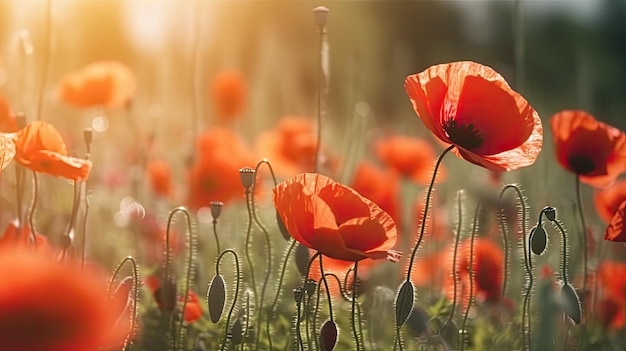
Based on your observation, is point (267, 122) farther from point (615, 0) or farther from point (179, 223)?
point (615, 0)

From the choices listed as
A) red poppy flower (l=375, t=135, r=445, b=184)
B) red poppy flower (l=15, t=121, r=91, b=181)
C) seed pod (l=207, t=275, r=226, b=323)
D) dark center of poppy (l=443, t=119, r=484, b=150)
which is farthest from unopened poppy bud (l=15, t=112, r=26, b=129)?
red poppy flower (l=375, t=135, r=445, b=184)

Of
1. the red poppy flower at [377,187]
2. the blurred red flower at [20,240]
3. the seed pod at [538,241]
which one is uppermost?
the red poppy flower at [377,187]

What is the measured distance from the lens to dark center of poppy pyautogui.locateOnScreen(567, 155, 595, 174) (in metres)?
2.25

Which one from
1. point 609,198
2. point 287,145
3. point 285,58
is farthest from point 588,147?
point 285,58

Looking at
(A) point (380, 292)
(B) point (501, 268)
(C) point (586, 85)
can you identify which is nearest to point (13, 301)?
(A) point (380, 292)

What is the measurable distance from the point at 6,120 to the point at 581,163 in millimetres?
1275

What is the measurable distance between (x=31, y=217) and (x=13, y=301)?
1.06 metres

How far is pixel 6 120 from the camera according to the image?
2.39m

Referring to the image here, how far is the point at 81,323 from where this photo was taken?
998 millimetres

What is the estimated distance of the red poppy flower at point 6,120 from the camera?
7.61 feet

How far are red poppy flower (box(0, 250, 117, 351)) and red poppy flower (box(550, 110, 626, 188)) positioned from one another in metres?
1.47

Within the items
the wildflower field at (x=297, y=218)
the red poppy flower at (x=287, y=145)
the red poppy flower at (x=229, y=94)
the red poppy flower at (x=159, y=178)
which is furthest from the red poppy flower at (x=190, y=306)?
the red poppy flower at (x=229, y=94)

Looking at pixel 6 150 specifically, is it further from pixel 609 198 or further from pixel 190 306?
pixel 609 198

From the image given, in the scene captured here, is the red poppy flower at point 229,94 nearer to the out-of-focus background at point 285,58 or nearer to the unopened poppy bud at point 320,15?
the out-of-focus background at point 285,58
